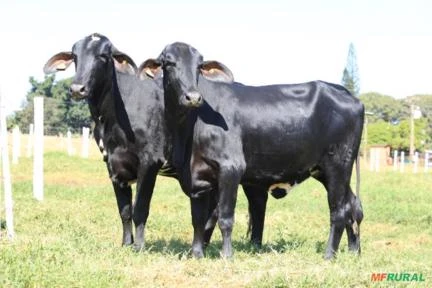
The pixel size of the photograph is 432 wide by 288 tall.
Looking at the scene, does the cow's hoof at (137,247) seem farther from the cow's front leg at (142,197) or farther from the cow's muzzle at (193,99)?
the cow's muzzle at (193,99)

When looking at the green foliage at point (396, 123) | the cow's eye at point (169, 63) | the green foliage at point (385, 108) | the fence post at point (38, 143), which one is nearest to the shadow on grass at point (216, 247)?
the cow's eye at point (169, 63)

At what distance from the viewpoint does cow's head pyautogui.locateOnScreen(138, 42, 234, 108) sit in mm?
6704

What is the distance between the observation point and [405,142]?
69875mm

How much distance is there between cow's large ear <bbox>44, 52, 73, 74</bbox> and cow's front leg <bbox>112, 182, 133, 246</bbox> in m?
1.60

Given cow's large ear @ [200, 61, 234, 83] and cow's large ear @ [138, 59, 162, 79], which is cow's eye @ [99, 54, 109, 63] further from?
cow's large ear @ [200, 61, 234, 83]

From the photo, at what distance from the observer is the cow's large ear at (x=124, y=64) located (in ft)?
25.3

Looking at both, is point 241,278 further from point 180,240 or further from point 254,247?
point 180,240

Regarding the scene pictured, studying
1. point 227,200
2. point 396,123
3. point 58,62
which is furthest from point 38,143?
point 396,123

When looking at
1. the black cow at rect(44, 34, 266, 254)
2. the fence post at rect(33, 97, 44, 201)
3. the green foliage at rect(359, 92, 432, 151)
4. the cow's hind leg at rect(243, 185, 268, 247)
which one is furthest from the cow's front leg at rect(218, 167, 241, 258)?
the green foliage at rect(359, 92, 432, 151)

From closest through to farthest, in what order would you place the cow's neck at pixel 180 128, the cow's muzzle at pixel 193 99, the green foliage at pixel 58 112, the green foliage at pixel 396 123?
the cow's muzzle at pixel 193 99 < the cow's neck at pixel 180 128 < the green foliage at pixel 58 112 < the green foliage at pixel 396 123

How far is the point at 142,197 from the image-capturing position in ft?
24.7

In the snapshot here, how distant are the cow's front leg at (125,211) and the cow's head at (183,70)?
1.47 meters

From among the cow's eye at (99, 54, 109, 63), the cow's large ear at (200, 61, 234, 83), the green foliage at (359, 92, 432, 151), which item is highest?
the cow's eye at (99, 54, 109, 63)

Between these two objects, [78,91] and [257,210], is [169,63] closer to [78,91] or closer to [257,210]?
[78,91]
